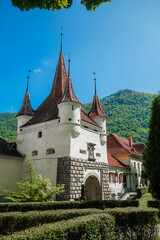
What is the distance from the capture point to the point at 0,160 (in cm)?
2112

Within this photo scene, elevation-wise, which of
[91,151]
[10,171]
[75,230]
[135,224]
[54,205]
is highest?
[91,151]

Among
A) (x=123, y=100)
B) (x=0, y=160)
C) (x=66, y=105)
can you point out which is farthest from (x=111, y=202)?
(x=123, y=100)

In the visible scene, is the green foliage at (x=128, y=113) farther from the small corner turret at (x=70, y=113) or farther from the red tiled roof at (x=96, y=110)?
the small corner turret at (x=70, y=113)

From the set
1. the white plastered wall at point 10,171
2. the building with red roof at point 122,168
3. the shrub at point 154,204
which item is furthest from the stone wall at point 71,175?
the building with red roof at point 122,168

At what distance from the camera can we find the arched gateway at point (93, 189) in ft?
77.8

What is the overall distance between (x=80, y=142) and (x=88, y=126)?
2.66 m

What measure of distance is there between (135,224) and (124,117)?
80760mm

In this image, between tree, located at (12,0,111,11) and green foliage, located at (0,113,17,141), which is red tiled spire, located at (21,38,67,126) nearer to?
tree, located at (12,0,111,11)

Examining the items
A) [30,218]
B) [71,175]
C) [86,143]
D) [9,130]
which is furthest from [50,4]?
[9,130]

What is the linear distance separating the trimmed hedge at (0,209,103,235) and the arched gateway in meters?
14.6

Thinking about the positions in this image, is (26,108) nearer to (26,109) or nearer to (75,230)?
(26,109)

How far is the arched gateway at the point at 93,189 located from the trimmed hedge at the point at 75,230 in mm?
16179

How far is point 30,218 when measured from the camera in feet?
31.3

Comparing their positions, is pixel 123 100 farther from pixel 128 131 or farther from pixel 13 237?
pixel 13 237
